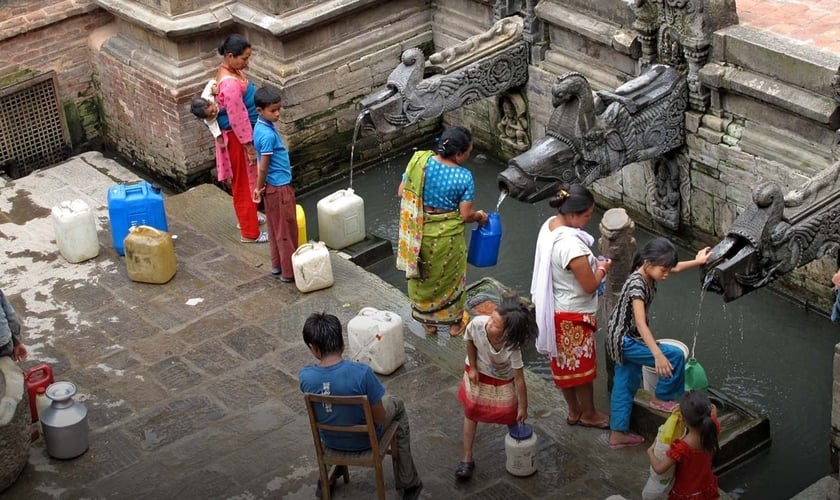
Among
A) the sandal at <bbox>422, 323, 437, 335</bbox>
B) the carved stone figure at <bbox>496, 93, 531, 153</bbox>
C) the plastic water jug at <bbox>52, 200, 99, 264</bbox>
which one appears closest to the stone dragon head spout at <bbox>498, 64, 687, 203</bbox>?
the sandal at <bbox>422, 323, 437, 335</bbox>

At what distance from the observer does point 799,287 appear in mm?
10141

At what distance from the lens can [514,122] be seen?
1238 centimetres

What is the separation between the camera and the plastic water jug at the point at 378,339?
898cm

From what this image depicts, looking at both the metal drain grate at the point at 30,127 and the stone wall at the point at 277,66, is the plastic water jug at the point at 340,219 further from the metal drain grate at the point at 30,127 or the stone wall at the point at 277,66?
the metal drain grate at the point at 30,127

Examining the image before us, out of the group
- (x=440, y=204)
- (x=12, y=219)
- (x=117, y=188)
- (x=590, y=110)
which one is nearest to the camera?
(x=440, y=204)

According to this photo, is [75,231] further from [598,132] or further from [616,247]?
[616,247]

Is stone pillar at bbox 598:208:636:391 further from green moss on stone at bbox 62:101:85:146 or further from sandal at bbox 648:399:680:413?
green moss on stone at bbox 62:101:85:146

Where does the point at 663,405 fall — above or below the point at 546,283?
below

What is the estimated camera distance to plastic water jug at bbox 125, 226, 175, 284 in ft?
33.8

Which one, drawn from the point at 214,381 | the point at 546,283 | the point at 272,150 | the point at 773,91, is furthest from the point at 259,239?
the point at 773,91

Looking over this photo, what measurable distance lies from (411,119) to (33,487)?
4410 mm

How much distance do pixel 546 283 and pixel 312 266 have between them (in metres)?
2.54

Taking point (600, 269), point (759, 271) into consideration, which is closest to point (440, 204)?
point (600, 269)

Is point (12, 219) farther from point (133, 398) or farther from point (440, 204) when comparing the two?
point (440, 204)
